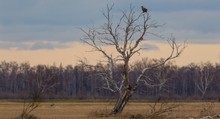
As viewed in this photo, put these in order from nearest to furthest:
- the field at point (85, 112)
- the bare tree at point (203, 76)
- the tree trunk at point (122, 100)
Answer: the field at point (85, 112)
the tree trunk at point (122, 100)
the bare tree at point (203, 76)

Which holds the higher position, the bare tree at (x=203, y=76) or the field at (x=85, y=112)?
the bare tree at (x=203, y=76)

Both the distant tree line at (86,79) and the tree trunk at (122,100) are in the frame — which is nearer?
the tree trunk at (122,100)

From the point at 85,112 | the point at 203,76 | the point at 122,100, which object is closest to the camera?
the point at 122,100

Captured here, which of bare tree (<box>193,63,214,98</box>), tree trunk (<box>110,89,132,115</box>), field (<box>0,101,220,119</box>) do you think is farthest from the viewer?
bare tree (<box>193,63,214,98</box>)

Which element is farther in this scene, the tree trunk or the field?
the tree trunk

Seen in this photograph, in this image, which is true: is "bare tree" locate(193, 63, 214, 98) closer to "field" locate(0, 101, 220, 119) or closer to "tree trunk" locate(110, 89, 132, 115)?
"field" locate(0, 101, 220, 119)

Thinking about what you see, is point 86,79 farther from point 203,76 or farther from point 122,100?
point 122,100

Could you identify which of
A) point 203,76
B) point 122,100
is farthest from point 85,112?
point 203,76

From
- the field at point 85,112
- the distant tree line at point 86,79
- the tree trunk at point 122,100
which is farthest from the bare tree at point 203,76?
the tree trunk at point 122,100

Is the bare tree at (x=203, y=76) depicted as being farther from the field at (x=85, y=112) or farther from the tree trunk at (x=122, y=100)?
the tree trunk at (x=122, y=100)

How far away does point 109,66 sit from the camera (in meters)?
42.5

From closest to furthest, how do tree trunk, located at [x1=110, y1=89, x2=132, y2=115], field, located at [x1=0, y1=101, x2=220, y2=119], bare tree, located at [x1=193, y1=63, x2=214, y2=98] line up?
field, located at [x1=0, y1=101, x2=220, y2=119], tree trunk, located at [x1=110, y1=89, x2=132, y2=115], bare tree, located at [x1=193, y1=63, x2=214, y2=98]

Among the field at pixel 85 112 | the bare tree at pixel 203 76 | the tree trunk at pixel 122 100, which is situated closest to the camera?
the field at pixel 85 112

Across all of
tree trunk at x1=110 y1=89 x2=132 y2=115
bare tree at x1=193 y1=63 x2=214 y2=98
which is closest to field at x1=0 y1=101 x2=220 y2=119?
tree trunk at x1=110 y1=89 x2=132 y2=115
